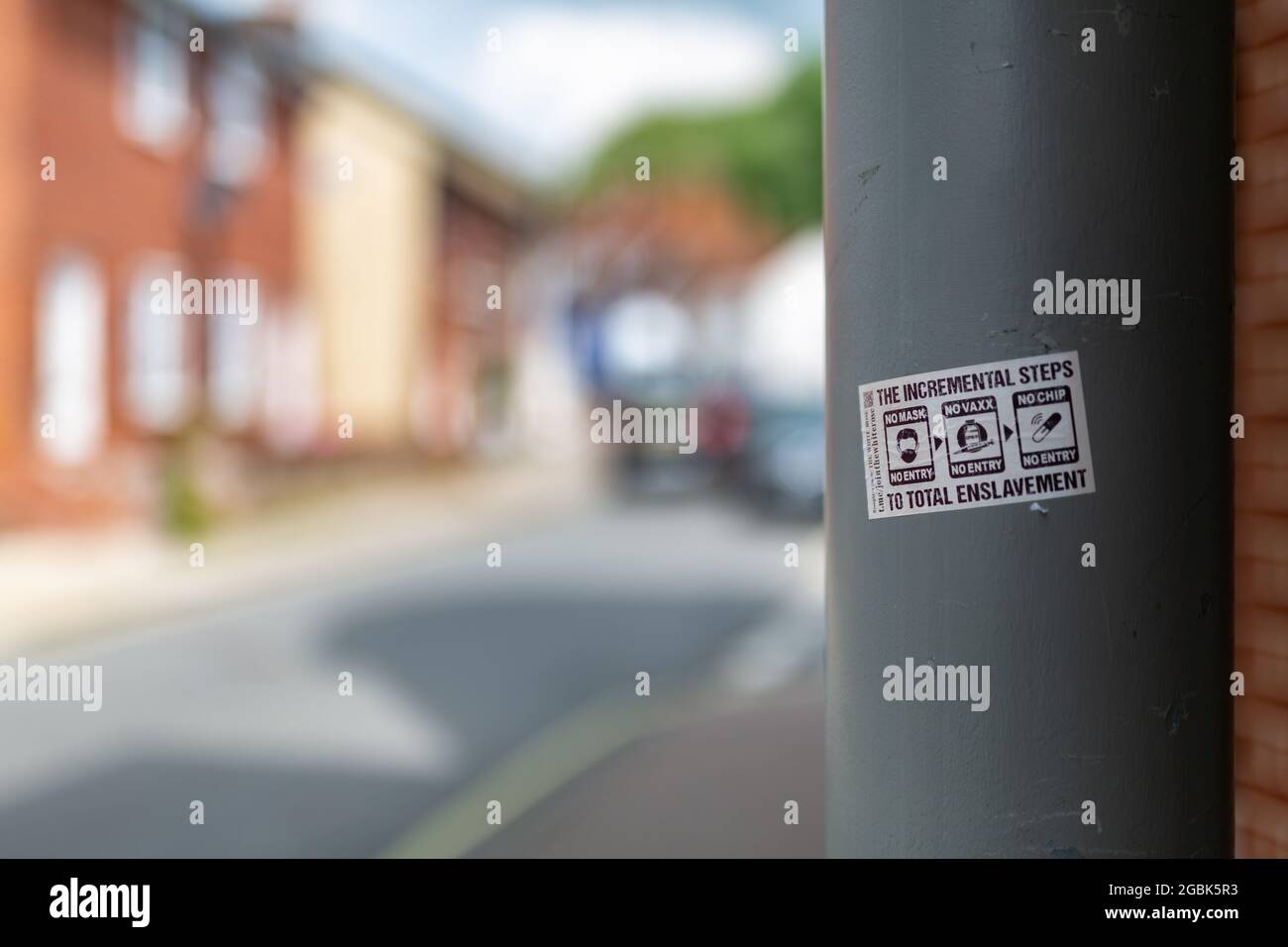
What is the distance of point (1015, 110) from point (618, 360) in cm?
5142

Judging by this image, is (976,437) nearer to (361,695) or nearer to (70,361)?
(361,695)

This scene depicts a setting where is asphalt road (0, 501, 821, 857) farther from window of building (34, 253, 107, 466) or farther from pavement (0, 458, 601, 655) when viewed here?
window of building (34, 253, 107, 466)

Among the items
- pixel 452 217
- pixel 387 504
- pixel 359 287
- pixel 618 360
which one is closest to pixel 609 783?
pixel 387 504

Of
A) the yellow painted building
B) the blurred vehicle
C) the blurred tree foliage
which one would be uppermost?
the blurred tree foliage

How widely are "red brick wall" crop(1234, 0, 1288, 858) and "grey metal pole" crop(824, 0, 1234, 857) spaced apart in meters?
1.12

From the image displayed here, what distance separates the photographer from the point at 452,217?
113 feet

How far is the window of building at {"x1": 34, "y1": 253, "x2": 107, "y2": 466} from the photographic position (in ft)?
55.4

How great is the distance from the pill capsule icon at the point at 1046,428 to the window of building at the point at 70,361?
16.7 meters

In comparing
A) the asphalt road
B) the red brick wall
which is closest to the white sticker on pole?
the red brick wall

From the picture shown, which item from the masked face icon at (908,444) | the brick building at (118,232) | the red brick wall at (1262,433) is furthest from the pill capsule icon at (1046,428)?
the brick building at (118,232)

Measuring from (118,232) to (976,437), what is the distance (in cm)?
1864

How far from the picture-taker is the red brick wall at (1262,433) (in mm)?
2746

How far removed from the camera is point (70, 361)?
17641 mm

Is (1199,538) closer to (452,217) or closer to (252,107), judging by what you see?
(252,107)
